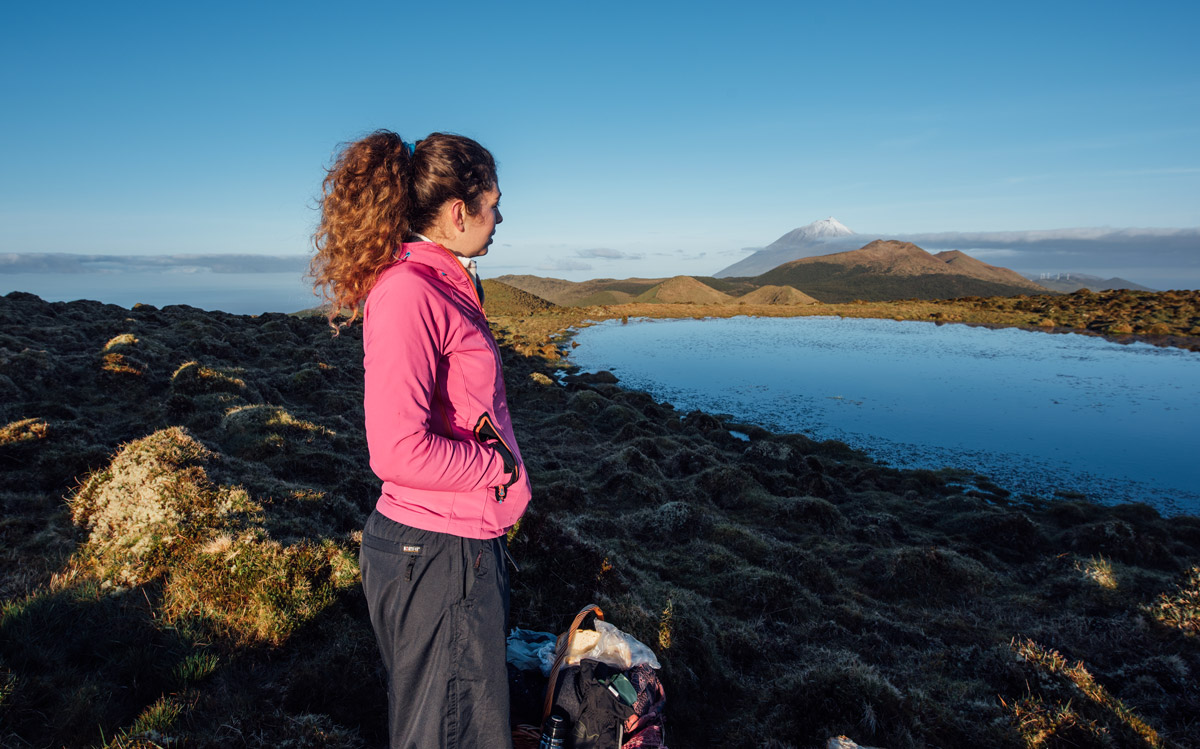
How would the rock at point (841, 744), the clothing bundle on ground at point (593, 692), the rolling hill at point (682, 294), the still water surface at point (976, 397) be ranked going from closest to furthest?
the clothing bundle on ground at point (593, 692), the rock at point (841, 744), the still water surface at point (976, 397), the rolling hill at point (682, 294)

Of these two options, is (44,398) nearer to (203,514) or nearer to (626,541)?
(203,514)

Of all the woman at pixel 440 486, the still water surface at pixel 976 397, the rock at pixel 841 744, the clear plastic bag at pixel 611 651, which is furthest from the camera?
the still water surface at pixel 976 397

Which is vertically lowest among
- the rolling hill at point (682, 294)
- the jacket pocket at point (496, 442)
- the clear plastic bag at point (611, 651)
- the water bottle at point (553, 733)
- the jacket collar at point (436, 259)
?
the water bottle at point (553, 733)

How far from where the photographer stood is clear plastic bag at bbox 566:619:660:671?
3.03 m

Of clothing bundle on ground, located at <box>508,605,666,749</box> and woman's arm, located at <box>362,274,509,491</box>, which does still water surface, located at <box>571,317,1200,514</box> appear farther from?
woman's arm, located at <box>362,274,509,491</box>

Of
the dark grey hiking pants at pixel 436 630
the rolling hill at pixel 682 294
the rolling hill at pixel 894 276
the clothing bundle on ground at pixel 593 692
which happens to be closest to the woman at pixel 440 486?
the dark grey hiking pants at pixel 436 630

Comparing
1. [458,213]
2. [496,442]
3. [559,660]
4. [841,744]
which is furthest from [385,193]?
[841,744]

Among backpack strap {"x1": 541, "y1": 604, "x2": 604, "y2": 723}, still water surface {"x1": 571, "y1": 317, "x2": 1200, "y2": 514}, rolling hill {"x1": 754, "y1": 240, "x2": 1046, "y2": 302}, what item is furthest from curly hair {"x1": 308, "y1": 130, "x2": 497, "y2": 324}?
rolling hill {"x1": 754, "y1": 240, "x2": 1046, "y2": 302}

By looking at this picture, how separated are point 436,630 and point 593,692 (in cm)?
114

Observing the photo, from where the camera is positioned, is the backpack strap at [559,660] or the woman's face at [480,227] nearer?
the woman's face at [480,227]

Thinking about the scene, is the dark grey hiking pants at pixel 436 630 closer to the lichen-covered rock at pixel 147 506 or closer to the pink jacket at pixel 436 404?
the pink jacket at pixel 436 404

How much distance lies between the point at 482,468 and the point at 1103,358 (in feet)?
110

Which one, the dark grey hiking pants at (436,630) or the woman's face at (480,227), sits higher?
the woman's face at (480,227)

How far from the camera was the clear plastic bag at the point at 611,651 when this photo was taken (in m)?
3.03
